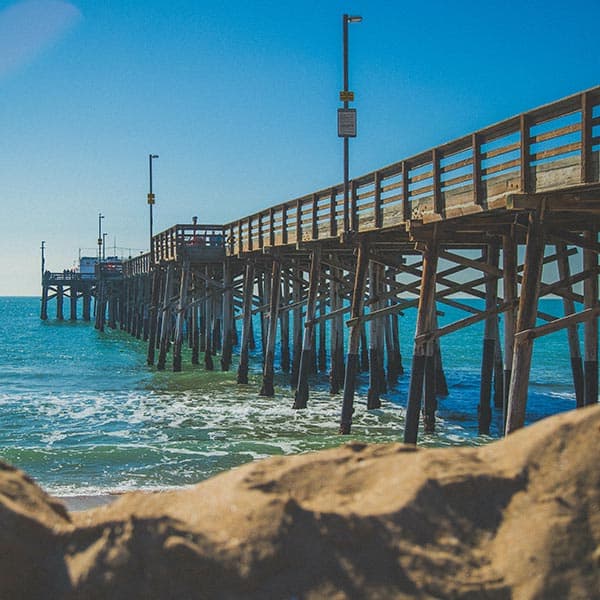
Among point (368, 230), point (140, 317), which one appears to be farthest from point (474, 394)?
point (140, 317)

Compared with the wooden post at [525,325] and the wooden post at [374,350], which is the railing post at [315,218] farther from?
the wooden post at [525,325]

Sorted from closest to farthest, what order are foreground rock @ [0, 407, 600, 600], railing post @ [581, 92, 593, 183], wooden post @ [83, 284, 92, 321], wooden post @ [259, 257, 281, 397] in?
foreground rock @ [0, 407, 600, 600] → railing post @ [581, 92, 593, 183] → wooden post @ [259, 257, 281, 397] → wooden post @ [83, 284, 92, 321]

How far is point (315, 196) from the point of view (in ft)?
54.9

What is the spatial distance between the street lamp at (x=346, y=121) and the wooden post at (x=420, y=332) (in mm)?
3202

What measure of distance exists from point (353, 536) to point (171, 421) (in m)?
13.4

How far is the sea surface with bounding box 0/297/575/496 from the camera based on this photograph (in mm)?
11453

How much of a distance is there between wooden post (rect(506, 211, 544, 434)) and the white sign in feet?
18.8

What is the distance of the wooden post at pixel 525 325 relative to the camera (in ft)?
27.2

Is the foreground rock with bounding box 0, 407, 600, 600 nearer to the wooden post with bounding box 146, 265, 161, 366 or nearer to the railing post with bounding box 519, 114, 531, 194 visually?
the railing post with bounding box 519, 114, 531, 194

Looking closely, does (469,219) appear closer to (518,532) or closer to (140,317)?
(518,532)

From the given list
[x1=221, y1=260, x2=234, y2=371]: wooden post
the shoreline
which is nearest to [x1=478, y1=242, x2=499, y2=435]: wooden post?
the shoreline

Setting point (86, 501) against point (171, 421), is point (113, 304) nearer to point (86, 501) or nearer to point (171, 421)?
point (171, 421)

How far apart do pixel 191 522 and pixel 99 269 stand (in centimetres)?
5641

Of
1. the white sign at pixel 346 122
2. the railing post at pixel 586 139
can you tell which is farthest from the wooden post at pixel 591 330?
the white sign at pixel 346 122
